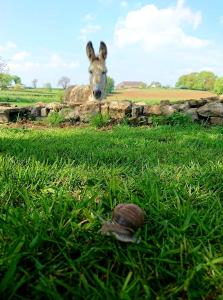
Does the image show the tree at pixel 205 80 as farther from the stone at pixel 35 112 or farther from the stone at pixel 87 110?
the stone at pixel 87 110

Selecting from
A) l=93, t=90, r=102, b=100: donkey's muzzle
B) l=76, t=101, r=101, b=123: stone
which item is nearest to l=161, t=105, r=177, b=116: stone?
l=76, t=101, r=101, b=123: stone

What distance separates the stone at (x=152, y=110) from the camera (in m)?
A: 9.47

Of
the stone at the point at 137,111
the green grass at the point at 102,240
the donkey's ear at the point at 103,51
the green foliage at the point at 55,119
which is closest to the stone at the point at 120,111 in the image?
the stone at the point at 137,111

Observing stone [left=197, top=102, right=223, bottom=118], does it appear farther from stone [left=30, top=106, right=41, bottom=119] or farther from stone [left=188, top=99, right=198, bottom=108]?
stone [left=30, top=106, right=41, bottom=119]

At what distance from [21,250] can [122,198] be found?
2.87 ft

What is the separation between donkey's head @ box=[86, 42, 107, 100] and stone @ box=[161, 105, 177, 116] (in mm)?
2122

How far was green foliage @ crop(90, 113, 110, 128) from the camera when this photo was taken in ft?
29.1

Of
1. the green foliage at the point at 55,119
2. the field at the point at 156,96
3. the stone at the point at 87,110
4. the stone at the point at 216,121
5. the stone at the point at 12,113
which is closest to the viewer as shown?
the stone at the point at 216,121

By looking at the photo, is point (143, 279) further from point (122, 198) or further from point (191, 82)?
point (191, 82)

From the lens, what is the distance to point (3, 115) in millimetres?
9570

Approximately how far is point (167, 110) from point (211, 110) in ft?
3.75

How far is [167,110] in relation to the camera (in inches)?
372

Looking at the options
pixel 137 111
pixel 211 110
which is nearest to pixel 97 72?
pixel 137 111

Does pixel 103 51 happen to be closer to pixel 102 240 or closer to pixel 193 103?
pixel 193 103
